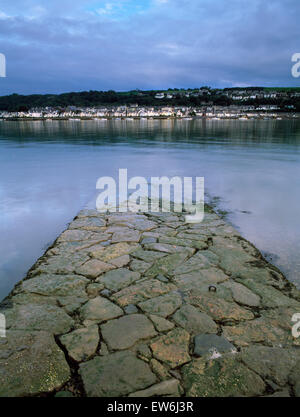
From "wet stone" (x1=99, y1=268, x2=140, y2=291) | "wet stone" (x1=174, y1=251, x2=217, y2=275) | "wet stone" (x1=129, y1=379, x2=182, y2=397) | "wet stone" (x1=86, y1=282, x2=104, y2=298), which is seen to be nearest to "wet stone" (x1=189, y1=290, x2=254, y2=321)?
"wet stone" (x1=174, y1=251, x2=217, y2=275)

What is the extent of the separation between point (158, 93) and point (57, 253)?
6872 inches

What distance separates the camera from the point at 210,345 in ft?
7.31

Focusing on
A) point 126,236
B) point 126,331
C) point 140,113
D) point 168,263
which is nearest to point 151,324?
point 126,331

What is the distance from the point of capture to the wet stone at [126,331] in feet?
7.41

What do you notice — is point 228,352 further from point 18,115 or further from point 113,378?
point 18,115

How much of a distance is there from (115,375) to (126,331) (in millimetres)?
436

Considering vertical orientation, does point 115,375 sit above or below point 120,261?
below

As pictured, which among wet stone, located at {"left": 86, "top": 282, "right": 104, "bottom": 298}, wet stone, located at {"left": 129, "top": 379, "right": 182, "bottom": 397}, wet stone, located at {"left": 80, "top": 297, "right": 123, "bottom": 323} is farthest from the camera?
wet stone, located at {"left": 86, "top": 282, "right": 104, "bottom": 298}

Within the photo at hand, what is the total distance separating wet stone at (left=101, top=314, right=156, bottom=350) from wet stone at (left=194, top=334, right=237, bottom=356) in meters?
→ 0.38

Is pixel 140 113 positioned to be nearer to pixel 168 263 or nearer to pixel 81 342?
pixel 168 263

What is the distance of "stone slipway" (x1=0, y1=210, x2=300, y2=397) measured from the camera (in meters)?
1.92

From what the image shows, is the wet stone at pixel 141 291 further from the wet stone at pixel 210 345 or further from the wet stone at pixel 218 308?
the wet stone at pixel 210 345

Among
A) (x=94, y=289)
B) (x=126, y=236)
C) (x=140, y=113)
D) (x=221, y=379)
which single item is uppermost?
(x=140, y=113)

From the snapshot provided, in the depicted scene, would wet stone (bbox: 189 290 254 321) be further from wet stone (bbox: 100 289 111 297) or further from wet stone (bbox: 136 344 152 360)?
wet stone (bbox: 100 289 111 297)
